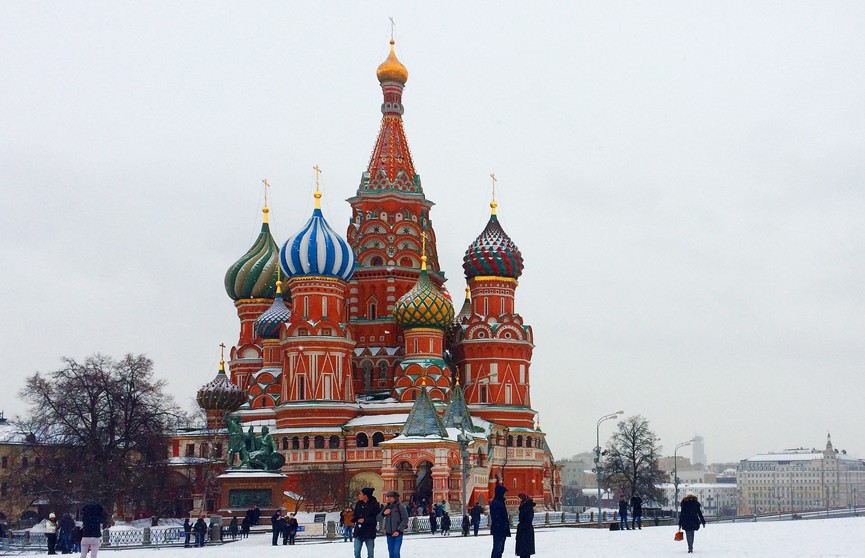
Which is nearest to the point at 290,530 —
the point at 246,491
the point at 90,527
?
the point at 90,527

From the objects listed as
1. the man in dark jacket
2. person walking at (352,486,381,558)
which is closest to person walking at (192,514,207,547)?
person walking at (352,486,381,558)

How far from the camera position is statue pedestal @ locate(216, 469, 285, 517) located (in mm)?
54344

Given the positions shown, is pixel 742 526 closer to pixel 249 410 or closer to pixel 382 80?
pixel 249 410

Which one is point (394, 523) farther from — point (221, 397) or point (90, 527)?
point (221, 397)

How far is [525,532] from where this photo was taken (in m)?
19.6

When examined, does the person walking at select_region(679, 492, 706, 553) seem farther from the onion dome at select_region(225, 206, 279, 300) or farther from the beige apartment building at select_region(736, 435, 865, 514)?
the beige apartment building at select_region(736, 435, 865, 514)

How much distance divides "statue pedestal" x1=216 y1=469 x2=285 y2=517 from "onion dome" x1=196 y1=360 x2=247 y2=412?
13.8 m

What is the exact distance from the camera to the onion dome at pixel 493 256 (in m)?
65.3

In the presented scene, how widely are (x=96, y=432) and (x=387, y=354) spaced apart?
17732mm

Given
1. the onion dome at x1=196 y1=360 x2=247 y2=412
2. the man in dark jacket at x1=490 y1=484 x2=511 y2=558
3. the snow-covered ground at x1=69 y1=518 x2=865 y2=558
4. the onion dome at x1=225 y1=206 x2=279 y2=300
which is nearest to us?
the man in dark jacket at x1=490 y1=484 x2=511 y2=558

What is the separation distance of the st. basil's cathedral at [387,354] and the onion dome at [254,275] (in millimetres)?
83

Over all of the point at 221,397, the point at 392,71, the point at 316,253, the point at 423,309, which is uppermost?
the point at 392,71

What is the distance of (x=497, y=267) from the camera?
214ft

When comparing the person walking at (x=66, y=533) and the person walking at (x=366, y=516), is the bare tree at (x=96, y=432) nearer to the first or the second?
the person walking at (x=66, y=533)
